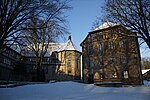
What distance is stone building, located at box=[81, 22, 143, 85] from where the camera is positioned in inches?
1585

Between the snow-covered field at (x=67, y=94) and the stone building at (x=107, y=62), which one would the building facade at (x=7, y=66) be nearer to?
the stone building at (x=107, y=62)

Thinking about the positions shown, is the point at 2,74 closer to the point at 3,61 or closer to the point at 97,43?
the point at 3,61

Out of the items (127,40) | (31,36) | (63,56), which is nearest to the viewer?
(31,36)

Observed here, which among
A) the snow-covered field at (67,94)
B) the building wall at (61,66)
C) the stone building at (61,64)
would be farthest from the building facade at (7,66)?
the snow-covered field at (67,94)

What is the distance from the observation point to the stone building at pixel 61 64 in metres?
60.0

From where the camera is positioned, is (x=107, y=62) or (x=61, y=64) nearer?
(x=107, y=62)

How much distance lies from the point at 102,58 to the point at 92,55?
3046 mm

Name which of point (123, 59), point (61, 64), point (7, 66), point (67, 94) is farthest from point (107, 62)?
point (67, 94)

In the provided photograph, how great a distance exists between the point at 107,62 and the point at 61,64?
22.4 meters

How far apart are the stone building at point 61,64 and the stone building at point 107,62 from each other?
1294cm

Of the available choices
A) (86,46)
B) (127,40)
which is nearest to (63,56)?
(86,46)

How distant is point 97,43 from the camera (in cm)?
4709

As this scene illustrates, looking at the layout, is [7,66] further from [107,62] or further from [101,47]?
[107,62]

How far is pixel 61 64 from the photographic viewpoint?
206 feet
